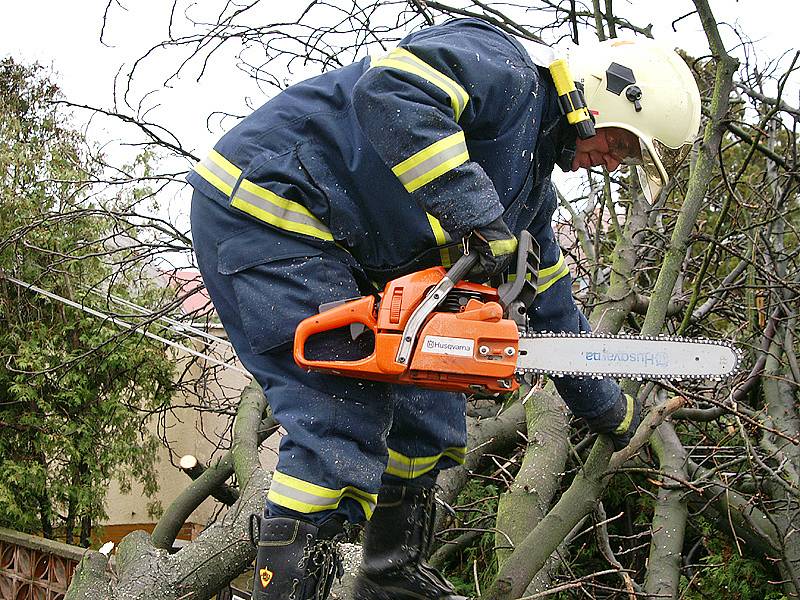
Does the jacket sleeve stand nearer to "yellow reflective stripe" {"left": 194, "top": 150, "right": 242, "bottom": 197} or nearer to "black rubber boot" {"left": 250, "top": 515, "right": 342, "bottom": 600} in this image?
"yellow reflective stripe" {"left": 194, "top": 150, "right": 242, "bottom": 197}

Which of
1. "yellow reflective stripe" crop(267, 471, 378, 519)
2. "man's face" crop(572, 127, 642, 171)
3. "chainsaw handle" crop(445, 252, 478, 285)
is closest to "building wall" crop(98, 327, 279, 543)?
"man's face" crop(572, 127, 642, 171)

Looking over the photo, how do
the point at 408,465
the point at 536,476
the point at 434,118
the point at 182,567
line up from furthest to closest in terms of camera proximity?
the point at 182,567 < the point at 536,476 < the point at 408,465 < the point at 434,118

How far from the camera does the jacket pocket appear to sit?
6.90ft

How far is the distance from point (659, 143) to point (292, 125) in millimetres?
1000

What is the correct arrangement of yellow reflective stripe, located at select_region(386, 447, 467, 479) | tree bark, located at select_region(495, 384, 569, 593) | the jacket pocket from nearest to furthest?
the jacket pocket, yellow reflective stripe, located at select_region(386, 447, 467, 479), tree bark, located at select_region(495, 384, 569, 593)

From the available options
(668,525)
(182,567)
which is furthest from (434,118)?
(182,567)

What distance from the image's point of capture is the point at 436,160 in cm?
194

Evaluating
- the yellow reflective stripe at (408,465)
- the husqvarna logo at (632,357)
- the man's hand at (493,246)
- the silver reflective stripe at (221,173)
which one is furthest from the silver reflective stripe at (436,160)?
the yellow reflective stripe at (408,465)

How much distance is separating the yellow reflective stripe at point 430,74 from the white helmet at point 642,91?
480 mm

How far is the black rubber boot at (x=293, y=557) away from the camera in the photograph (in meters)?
2.02

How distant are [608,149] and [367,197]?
711 millimetres

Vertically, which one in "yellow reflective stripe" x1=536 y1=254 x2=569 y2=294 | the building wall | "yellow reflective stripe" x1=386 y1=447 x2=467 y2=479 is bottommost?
the building wall

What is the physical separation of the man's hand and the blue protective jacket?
3 cm

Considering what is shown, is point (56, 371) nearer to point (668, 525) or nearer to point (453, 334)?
point (668, 525)
